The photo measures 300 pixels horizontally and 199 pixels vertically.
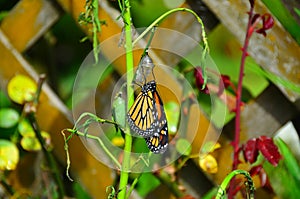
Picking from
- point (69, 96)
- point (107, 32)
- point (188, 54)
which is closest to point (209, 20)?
point (188, 54)

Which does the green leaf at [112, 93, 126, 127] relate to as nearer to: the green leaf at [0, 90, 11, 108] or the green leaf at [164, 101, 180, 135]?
the green leaf at [164, 101, 180, 135]

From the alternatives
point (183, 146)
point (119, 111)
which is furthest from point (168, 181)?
point (119, 111)

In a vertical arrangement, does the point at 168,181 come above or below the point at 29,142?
below

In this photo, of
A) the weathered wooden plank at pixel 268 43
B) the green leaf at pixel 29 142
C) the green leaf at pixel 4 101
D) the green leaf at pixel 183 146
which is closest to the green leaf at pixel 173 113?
the green leaf at pixel 183 146

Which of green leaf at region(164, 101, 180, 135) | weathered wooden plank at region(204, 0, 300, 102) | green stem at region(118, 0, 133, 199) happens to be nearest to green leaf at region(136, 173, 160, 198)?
green leaf at region(164, 101, 180, 135)

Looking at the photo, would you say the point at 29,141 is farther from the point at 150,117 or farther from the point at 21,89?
the point at 150,117

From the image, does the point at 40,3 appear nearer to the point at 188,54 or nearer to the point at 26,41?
the point at 26,41
